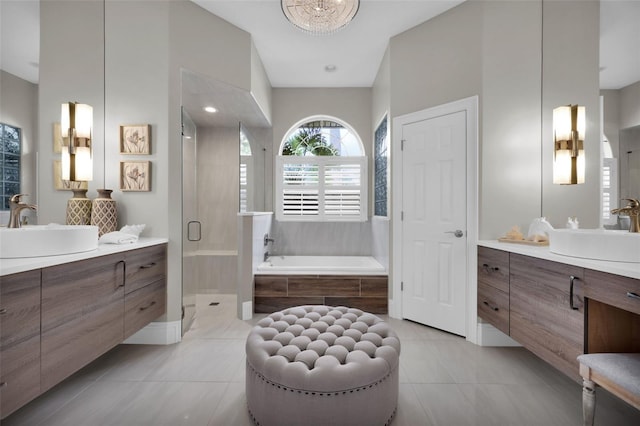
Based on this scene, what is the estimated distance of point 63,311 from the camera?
5.01 feet

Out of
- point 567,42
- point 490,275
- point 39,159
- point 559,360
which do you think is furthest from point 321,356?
point 567,42

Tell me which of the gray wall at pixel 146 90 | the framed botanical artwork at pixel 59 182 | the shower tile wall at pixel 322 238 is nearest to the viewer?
the framed botanical artwork at pixel 59 182

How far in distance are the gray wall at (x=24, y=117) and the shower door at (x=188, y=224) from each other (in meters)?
1.01

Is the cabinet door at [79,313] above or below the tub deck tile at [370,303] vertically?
above

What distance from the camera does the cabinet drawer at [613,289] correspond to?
1235 millimetres

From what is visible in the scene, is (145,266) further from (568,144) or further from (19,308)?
(568,144)

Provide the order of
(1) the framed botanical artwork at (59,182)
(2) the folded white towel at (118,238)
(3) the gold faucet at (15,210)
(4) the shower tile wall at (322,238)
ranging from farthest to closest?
(4) the shower tile wall at (322,238), (2) the folded white towel at (118,238), (1) the framed botanical artwork at (59,182), (3) the gold faucet at (15,210)

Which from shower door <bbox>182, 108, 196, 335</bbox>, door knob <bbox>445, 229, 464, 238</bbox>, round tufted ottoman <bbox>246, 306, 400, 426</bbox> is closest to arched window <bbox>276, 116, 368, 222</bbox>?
shower door <bbox>182, 108, 196, 335</bbox>

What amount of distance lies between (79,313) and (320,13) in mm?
2529

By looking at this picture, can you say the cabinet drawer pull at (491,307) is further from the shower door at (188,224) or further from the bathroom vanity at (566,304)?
the shower door at (188,224)

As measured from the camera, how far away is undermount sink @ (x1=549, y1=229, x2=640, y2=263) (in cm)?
138

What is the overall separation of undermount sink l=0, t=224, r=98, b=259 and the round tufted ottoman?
1.09m

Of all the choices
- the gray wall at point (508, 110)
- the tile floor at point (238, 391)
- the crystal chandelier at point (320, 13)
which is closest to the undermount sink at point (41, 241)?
the tile floor at point (238, 391)

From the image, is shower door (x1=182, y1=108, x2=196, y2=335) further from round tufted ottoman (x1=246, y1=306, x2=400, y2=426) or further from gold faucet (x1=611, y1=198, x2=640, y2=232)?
gold faucet (x1=611, y1=198, x2=640, y2=232)
